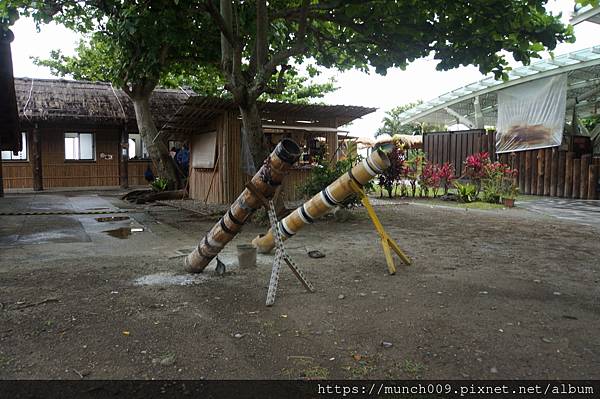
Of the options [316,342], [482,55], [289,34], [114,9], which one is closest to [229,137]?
[289,34]

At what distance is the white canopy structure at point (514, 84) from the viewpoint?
1500 centimetres

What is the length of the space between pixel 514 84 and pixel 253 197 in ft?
51.8

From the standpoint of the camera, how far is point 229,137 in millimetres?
12766

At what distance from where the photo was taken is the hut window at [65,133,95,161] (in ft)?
68.3

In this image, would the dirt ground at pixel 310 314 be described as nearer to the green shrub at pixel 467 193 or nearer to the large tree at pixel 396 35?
the large tree at pixel 396 35

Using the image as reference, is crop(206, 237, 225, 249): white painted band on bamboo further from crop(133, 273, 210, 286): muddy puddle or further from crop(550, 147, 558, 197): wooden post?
crop(550, 147, 558, 197): wooden post

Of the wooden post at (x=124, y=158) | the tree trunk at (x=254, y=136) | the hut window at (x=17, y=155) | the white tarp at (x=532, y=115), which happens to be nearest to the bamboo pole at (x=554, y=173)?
the white tarp at (x=532, y=115)

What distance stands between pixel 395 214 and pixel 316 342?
811cm

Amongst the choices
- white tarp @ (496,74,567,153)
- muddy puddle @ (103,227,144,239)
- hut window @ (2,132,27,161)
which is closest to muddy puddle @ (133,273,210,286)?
muddy puddle @ (103,227,144,239)

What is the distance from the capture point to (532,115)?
16656 millimetres

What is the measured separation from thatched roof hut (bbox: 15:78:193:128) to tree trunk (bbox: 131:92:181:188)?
3.91m

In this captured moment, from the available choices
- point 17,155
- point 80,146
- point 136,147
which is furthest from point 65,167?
point 136,147

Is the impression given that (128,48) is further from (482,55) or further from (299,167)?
(482,55)

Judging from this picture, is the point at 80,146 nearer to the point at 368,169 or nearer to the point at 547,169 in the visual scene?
the point at 547,169
